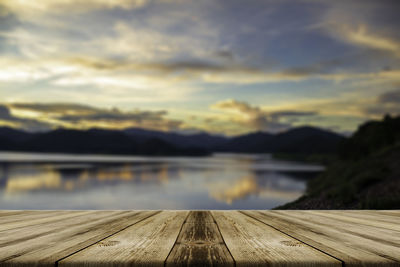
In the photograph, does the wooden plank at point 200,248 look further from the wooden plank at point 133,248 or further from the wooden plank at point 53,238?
the wooden plank at point 53,238

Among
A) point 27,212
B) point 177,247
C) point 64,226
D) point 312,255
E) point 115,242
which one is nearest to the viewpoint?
point 312,255

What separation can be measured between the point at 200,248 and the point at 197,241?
0.19 metres

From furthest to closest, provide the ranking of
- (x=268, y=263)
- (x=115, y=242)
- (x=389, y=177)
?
(x=389, y=177) → (x=115, y=242) → (x=268, y=263)

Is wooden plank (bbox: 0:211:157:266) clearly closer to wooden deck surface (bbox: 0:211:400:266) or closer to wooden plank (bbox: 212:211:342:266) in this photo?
wooden deck surface (bbox: 0:211:400:266)

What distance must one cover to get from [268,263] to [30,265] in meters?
1.16

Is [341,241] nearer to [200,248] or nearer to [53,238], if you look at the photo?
[200,248]

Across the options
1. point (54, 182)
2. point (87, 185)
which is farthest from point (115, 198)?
point (54, 182)

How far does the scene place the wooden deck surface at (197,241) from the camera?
1425 millimetres

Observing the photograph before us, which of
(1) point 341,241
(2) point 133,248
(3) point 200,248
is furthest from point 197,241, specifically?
(1) point 341,241

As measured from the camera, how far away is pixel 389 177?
1521 centimetres

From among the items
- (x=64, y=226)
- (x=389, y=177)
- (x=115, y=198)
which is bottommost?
(x=115, y=198)

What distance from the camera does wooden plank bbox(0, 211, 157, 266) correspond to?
4.83ft

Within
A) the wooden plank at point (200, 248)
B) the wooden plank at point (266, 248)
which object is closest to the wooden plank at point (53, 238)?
the wooden plank at point (200, 248)

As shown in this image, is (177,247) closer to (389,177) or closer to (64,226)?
(64,226)
